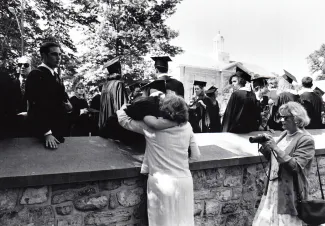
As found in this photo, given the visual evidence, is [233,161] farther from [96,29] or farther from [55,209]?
[96,29]

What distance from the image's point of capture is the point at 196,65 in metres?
35.0

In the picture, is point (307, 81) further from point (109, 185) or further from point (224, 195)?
point (109, 185)

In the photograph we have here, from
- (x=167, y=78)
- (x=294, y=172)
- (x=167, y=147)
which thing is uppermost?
(x=167, y=78)

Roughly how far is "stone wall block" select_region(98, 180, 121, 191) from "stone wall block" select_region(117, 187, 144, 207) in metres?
0.10

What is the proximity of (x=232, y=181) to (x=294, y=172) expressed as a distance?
4.36 feet

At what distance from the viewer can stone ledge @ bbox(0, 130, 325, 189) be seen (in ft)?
10.7

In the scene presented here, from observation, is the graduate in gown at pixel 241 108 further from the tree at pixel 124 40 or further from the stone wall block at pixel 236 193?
the tree at pixel 124 40

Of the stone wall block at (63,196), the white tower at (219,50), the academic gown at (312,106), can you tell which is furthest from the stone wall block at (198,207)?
the white tower at (219,50)

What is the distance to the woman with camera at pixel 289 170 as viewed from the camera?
12.8 ft

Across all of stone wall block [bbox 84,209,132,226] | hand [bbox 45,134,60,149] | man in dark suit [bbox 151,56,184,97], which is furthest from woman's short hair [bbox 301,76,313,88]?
hand [bbox 45,134,60,149]

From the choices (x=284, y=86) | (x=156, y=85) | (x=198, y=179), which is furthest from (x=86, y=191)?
(x=284, y=86)

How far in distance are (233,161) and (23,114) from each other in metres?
3.00

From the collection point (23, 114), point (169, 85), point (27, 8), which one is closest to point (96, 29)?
point (27, 8)

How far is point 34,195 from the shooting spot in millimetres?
3363
